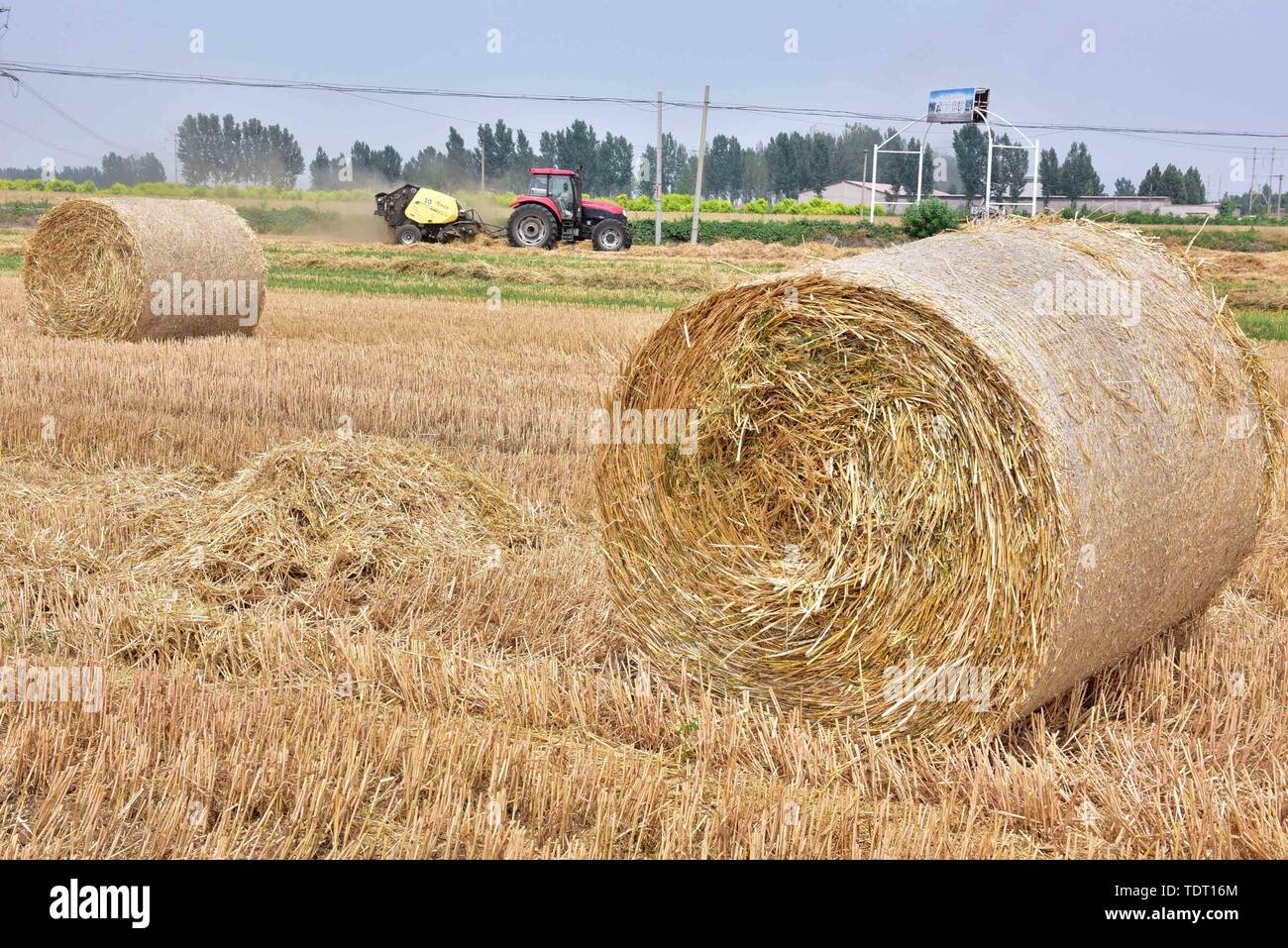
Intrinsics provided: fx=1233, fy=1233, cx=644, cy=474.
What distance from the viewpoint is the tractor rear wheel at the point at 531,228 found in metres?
35.1

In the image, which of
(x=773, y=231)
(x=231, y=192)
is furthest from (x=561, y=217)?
(x=231, y=192)

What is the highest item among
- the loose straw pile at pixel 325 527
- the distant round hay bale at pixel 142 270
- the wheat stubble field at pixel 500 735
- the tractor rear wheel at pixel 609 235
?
the tractor rear wheel at pixel 609 235

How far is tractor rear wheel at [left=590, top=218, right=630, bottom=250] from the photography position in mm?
36312

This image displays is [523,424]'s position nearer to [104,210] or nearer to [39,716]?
[39,716]

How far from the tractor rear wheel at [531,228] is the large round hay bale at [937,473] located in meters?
30.4

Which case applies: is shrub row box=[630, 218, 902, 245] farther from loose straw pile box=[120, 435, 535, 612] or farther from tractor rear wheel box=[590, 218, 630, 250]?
loose straw pile box=[120, 435, 535, 612]

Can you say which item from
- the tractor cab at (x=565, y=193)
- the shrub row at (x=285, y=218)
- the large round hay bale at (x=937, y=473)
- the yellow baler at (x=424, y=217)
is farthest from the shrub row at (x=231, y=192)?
the large round hay bale at (x=937, y=473)

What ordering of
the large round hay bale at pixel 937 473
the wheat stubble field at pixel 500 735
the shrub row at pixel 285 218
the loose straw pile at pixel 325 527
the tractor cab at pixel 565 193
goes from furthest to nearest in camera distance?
the shrub row at pixel 285 218 → the tractor cab at pixel 565 193 → the loose straw pile at pixel 325 527 → the large round hay bale at pixel 937 473 → the wheat stubble field at pixel 500 735

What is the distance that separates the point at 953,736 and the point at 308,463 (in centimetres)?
386

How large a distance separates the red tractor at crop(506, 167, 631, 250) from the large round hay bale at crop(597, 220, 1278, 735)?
3062 centimetres

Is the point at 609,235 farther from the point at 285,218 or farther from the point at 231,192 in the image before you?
the point at 231,192

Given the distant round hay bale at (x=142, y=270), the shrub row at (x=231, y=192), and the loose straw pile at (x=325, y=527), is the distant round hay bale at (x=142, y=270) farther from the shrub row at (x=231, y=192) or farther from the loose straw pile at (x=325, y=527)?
the shrub row at (x=231, y=192)

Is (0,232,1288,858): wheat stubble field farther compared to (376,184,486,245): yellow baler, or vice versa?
(376,184,486,245): yellow baler

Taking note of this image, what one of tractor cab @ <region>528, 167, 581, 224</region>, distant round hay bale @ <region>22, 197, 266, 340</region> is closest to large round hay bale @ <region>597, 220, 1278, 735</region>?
distant round hay bale @ <region>22, 197, 266, 340</region>
